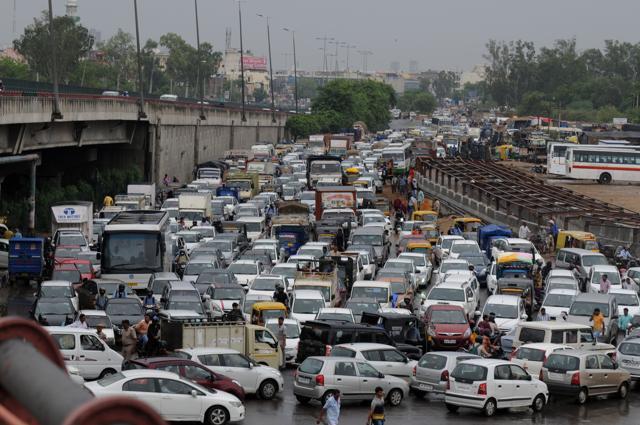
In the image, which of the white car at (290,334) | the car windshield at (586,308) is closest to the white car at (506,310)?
the car windshield at (586,308)

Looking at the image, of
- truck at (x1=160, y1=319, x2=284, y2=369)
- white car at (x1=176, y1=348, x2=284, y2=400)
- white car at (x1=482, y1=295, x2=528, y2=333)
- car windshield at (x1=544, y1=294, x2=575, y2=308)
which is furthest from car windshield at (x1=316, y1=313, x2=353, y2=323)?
car windshield at (x1=544, y1=294, x2=575, y2=308)

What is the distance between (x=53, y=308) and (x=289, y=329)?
4.98 meters

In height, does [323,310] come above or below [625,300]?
above

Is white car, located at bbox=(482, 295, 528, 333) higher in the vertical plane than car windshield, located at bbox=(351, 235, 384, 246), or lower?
higher

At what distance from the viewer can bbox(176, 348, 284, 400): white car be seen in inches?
850

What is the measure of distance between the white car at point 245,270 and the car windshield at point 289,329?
851 centimetres

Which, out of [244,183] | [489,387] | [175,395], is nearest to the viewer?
[175,395]

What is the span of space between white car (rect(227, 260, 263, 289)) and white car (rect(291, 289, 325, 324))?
5.14 meters

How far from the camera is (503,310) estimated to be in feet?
100

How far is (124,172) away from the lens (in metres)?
75.1

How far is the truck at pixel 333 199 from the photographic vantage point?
2146 inches

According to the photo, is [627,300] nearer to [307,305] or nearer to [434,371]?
[307,305]

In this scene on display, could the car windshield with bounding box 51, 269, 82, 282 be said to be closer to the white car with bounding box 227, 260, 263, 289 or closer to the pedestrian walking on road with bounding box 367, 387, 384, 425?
the white car with bounding box 227, 260, 263, 289

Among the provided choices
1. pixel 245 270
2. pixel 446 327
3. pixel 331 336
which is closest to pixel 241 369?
pixel 331 336
